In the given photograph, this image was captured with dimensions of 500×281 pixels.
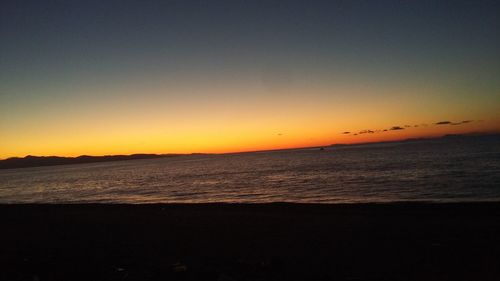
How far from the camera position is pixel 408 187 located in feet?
120
